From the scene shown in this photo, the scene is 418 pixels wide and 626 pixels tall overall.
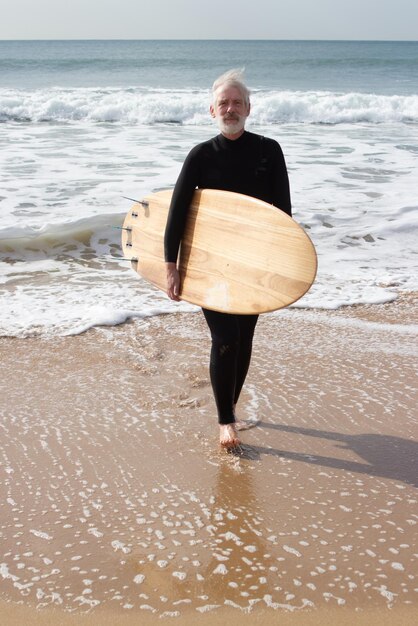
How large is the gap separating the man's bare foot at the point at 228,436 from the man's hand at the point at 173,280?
0.58 meters

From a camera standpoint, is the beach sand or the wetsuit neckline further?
the wetsuit neckline

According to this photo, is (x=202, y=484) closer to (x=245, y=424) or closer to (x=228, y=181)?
(x=245, y=424)

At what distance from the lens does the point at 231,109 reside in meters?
2.88

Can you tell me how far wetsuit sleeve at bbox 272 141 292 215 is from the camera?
118 inches

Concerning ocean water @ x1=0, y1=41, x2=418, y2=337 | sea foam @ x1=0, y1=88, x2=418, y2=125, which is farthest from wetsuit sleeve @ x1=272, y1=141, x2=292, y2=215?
sea foam @ x1=0, y1=88, x2=418, y2=125

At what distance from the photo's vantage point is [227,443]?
3115mm

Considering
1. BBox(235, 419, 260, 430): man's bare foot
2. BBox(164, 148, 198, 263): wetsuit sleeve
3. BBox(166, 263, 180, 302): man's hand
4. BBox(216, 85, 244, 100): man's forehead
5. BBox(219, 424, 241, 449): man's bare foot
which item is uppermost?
BBox(216, 85, 244, 100): man's forehead

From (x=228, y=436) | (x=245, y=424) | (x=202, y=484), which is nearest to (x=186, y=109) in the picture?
(x=245, y=424)

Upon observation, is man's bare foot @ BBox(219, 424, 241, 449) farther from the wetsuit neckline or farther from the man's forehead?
the man's forehead

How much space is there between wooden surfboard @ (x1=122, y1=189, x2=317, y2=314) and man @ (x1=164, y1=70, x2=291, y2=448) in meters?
0.06

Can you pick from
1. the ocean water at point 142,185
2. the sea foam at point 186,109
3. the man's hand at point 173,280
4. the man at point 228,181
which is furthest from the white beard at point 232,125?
the sea foam at point 186,109

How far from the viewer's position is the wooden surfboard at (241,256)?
114 inches

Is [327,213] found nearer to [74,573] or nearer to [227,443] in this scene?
[227,443]

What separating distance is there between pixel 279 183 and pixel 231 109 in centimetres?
36
